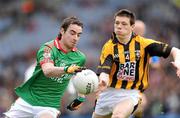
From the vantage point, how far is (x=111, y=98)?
33.4ft

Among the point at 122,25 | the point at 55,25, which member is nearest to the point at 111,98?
the point at 122,25

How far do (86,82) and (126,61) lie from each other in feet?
2.86

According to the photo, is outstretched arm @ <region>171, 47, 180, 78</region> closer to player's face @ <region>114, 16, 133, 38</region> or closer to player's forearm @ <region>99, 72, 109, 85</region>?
player's face @ <region>114, 16, 133, 38</region>

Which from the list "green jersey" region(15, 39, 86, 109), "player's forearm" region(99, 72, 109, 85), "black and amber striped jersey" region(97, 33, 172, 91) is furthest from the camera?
"black and amber striped jersey" region(97, 33, 172, 91)

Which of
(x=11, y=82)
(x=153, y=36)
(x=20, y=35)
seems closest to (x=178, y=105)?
(x=153, y=36)

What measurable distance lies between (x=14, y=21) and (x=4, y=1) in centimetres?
89

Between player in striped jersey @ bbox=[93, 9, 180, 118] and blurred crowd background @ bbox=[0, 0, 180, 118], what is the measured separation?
7771mm

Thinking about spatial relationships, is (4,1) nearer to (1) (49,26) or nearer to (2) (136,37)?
(1) (49,26)

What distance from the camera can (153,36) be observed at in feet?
61.3

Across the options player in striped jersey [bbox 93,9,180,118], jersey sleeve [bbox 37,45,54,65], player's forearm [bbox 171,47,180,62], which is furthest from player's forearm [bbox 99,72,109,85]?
player's forearm [bbox 171,47,180,62]

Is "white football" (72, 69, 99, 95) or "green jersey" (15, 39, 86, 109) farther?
"green jersey" (15, 39, 86, 109)

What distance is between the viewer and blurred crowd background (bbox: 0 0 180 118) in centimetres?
1917

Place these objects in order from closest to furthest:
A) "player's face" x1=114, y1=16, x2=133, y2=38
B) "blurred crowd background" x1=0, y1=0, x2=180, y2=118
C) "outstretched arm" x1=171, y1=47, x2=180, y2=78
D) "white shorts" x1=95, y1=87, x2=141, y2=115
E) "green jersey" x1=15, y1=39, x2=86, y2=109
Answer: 1. "outstretched arm" x1=171, y1=47, x2=180, y2=78
2. "green jersey" x1=15, y1=39, x2=86, y2=109
3. "player's face" x1=114, y1=16, x2=133, y2=38
4. "white shorts" x1=95, y1=87, x2=141, y2=115
5. "blurred crowd background" x1=0, y1=0, x2=180, y2=118

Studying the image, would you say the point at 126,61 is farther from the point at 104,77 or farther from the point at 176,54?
the point at 176,54
